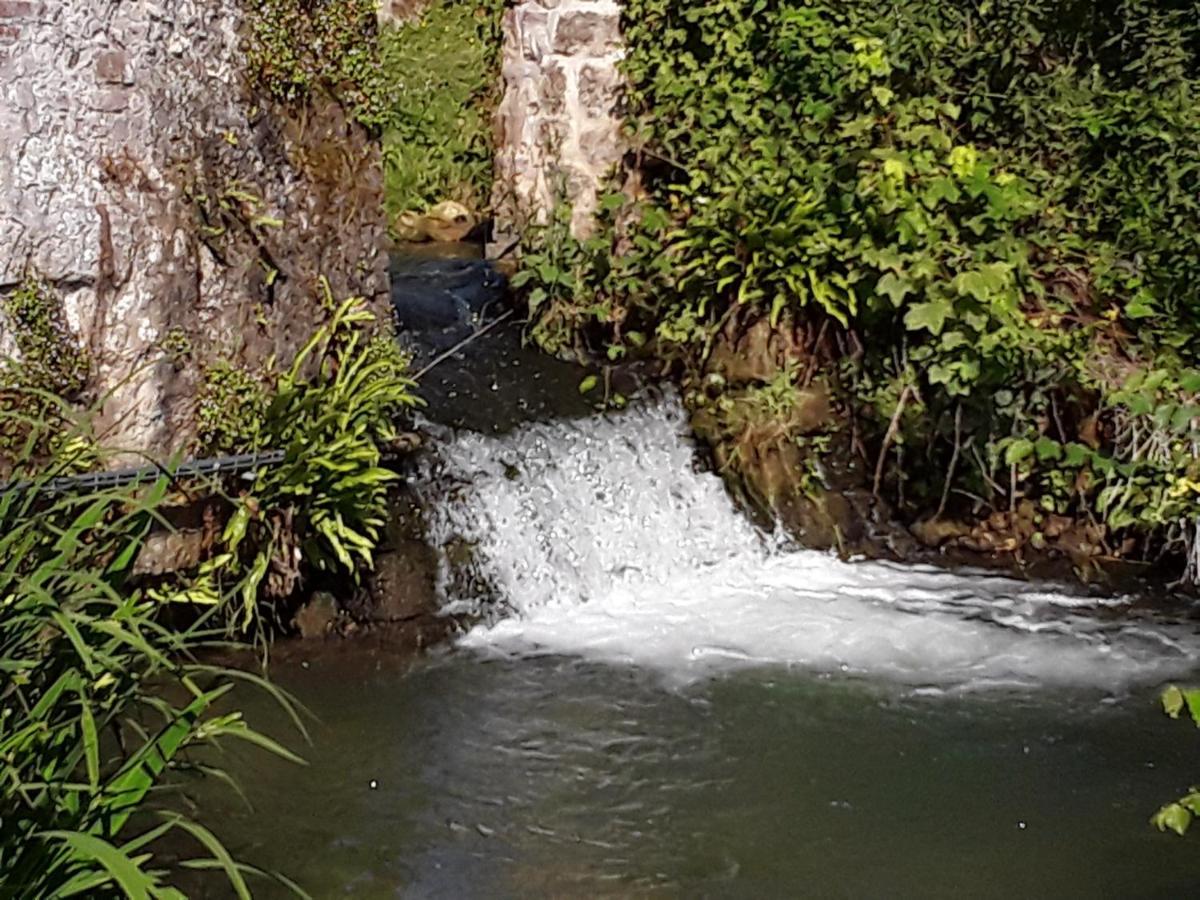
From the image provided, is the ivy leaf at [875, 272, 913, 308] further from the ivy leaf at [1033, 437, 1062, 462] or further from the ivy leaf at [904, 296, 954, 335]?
the ivy leaf at [1033, 437, 1062, 462]

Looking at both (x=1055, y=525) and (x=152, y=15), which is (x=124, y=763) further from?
(x=1055, y=525)

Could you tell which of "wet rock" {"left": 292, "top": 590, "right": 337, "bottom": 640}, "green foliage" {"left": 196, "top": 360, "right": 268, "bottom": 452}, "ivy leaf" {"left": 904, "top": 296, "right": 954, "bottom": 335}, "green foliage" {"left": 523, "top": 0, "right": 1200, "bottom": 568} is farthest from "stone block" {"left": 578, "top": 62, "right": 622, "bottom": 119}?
"wet rock" {"left": 292, "top": 590, "right": 337, "bottom": 640}

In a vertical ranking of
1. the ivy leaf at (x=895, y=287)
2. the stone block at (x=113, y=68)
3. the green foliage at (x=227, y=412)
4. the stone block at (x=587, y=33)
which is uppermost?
the stone block at (x=587, y=33)

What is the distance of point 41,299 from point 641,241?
3314 millimetres

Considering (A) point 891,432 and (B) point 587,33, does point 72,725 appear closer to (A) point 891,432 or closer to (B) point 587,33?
(A) point 891,432

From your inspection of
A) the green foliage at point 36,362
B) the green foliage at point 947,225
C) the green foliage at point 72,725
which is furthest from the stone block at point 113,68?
the green foliage at point 947,225

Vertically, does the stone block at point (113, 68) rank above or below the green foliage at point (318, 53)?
below

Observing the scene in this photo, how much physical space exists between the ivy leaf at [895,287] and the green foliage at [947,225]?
0.04 feet

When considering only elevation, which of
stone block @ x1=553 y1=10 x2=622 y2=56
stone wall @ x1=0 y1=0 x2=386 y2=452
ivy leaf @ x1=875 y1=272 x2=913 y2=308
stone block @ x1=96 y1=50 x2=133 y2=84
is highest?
stone block @ x1=553 y1=10 x2=622 y2=56

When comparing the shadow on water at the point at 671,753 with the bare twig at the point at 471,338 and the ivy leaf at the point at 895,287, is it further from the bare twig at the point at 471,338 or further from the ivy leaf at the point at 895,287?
the ivy leaf at the point at 895,287

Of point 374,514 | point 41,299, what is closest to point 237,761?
point 374,514

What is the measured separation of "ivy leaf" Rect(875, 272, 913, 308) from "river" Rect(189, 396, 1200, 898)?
114cm

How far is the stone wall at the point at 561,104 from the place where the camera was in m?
7.54

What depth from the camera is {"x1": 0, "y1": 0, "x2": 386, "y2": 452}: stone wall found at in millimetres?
4875
